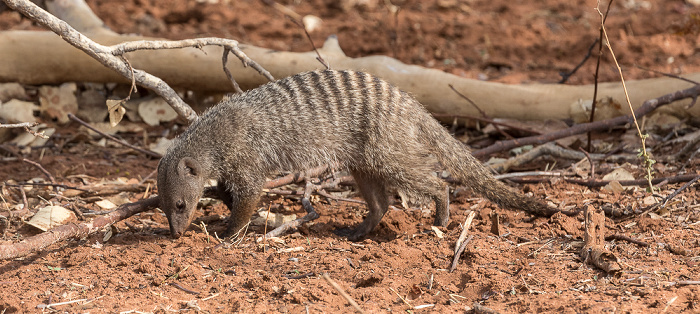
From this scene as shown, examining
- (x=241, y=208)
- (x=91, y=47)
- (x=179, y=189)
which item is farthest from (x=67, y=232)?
(x=91, y=47)

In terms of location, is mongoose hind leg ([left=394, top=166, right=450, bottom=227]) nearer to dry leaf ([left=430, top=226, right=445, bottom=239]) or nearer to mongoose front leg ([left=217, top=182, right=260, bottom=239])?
dry leaf ([left=430, top=226, right=445, bottom=239])

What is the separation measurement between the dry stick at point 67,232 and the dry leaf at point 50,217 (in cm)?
44

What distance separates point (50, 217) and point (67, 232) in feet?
2.19

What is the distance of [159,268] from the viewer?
132 inches

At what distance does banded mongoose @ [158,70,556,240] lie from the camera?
4.03m

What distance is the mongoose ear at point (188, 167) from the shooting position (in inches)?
154

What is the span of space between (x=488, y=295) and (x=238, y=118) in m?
1.88

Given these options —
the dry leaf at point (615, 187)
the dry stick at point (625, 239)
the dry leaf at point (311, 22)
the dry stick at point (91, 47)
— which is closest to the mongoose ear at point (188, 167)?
the dry stick at point (91, 47)

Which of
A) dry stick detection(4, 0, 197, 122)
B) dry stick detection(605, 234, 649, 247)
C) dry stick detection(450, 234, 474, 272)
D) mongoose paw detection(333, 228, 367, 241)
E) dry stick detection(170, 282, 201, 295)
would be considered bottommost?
mongoose paw detection(333, 228, 367, 241)

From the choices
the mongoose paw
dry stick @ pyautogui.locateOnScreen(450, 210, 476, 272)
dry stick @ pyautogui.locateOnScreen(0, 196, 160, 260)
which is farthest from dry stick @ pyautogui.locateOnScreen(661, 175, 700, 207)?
dry stick @ pyautogui.locateOnScreen(0, 196, 160, 260)

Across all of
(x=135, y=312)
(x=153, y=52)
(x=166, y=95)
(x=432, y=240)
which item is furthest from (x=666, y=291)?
(x=153, y=52)

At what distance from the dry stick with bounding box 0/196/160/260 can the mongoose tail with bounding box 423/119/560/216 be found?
169cm

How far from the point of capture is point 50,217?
13.3ft

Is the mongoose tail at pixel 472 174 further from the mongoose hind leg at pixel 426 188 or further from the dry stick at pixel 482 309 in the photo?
the dry stick at pixel 482 309
